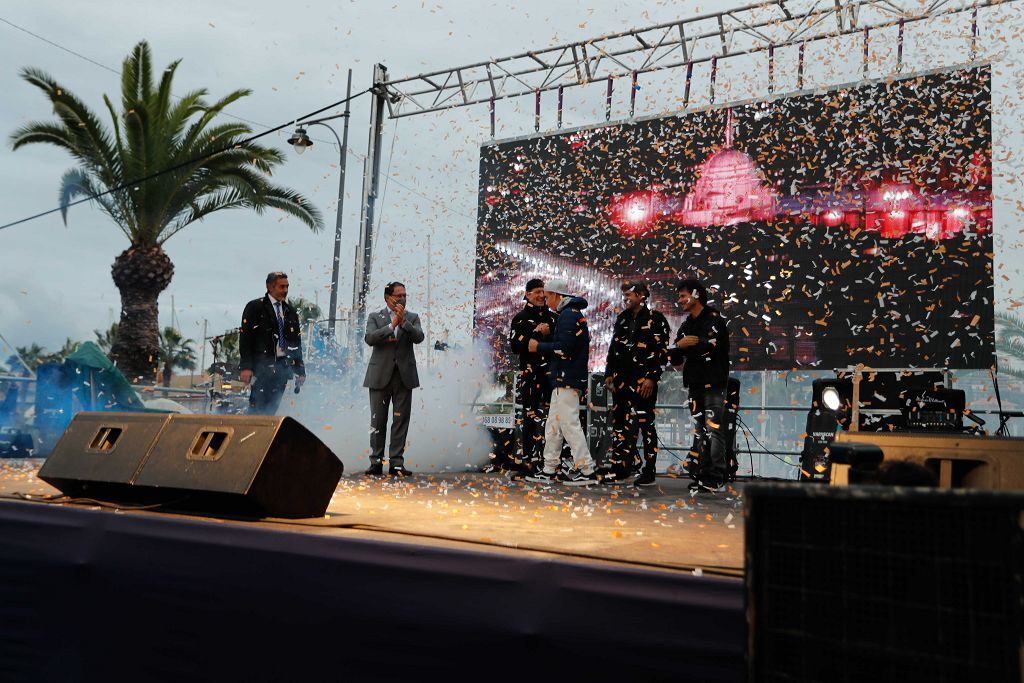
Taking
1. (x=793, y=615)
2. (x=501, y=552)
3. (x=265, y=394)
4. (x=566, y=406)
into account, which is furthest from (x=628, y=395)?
(x=793, y=615)

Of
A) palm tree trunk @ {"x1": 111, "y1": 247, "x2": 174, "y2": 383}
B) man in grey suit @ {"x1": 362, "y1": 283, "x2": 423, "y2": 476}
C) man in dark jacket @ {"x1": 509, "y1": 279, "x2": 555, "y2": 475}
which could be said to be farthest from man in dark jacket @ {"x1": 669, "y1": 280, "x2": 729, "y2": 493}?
palm tree trunk @ {"x1": 111, "y1": 247, "x2": 174, "y2": 383}

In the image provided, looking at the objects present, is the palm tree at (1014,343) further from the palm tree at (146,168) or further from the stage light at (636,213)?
the palm tree at (146,168)

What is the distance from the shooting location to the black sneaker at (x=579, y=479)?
6305 mm

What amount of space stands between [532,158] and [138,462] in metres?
8.54

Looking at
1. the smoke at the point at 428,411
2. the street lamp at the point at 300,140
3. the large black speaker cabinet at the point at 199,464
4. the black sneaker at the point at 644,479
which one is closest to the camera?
the large black speaker cabinet at the point at 199,464

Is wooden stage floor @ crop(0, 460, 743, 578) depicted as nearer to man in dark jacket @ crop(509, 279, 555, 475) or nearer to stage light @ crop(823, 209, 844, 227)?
man in dark jacket @ crop(509, 279, 555, 475)

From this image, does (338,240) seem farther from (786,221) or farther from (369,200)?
(786,221)

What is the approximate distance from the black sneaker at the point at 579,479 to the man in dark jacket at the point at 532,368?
18.6 inches

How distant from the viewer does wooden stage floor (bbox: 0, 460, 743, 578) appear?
101 inches

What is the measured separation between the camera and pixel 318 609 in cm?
249

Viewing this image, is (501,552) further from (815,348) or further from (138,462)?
(815,348)

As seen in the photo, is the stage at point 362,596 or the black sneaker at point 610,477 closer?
the stage at point 362,596

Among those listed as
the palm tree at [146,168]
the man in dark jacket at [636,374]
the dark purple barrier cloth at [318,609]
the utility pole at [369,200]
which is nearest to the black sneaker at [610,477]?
the man in dark jacket at [636,374]

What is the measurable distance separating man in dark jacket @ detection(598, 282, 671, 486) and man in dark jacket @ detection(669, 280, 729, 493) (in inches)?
12.2
